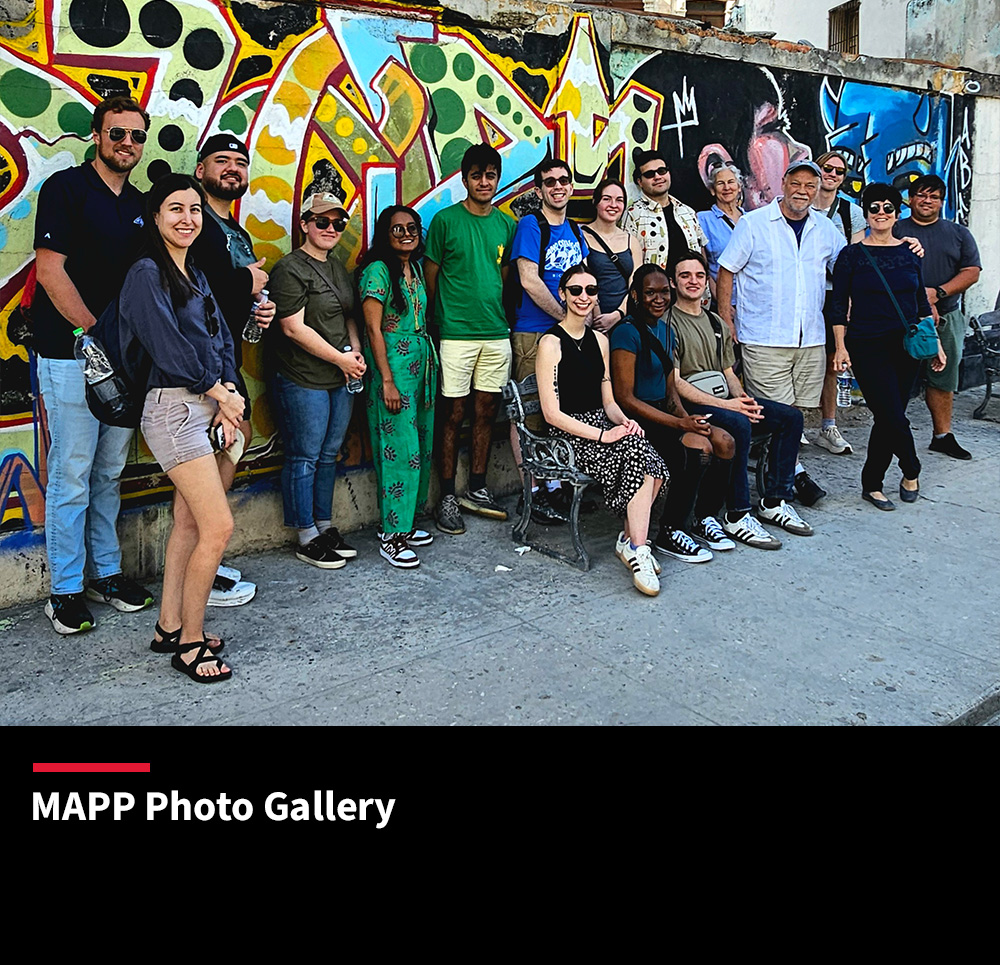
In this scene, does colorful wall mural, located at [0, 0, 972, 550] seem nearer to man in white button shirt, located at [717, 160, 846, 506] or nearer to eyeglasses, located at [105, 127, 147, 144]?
eyeglasses, located at [105, 127, 147, 144]

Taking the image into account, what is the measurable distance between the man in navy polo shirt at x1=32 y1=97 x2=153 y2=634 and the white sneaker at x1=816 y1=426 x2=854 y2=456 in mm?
5160

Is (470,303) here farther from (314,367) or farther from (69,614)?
(69,614)

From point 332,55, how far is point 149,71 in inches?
41.4

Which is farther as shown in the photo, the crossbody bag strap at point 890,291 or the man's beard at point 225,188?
the crossbody bag strap at point 890,291

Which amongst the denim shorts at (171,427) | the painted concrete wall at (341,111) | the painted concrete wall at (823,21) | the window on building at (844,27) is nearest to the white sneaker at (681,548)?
the painted concrete wall at (341,111)

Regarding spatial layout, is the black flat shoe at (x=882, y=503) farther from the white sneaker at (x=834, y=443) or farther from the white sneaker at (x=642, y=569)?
the white sneaker at (x=642, y=569)

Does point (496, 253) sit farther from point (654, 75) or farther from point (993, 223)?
point (993, 223)

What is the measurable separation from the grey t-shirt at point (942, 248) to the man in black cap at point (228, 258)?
198 inches

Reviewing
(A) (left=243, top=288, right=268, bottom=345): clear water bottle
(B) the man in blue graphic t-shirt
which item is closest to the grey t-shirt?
(B) the man in blue graphic t-shirt

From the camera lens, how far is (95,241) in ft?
13.6

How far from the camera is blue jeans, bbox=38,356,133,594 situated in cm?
422

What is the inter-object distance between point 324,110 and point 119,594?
9.02 feet

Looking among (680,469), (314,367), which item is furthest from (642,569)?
(314,367)

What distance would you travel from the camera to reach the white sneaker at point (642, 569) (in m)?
4.77
